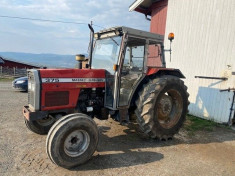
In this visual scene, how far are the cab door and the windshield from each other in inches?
8.8

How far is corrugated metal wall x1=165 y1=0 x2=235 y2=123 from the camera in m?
5.82

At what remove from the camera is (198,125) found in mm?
5707

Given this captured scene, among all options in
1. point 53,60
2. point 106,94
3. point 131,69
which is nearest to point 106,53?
point 131,69

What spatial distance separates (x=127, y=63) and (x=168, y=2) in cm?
491

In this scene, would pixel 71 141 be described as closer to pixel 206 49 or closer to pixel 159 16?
pixel 206 49

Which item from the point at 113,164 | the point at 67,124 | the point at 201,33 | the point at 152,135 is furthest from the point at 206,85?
the point at 67,124

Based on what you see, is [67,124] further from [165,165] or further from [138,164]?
[165,165]

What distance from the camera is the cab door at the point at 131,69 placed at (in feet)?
13.6

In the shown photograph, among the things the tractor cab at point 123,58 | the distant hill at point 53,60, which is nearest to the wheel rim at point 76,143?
the tractor cab at point 123,58

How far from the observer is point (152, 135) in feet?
13.6

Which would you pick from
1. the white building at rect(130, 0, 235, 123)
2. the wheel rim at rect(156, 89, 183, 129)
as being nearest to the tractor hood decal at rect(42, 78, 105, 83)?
the wheel rim at rect(156, 89, 183, 129)

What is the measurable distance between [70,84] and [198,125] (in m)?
3.90

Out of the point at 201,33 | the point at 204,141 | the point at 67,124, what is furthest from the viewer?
the point at 201,33

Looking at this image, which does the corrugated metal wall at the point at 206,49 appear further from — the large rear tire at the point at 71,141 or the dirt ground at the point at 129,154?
the large rear tire at the point at 71,141
